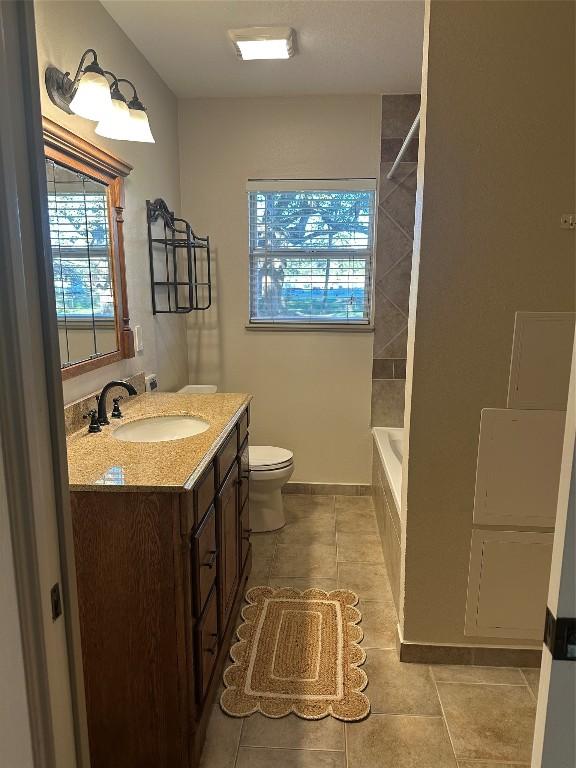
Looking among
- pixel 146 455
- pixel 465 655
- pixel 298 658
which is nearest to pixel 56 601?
pixel 146 455

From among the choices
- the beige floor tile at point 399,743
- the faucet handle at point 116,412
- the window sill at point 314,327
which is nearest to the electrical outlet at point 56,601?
the beige floor tile at point 399,743

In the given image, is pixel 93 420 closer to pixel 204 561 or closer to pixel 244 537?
pixel 204 561

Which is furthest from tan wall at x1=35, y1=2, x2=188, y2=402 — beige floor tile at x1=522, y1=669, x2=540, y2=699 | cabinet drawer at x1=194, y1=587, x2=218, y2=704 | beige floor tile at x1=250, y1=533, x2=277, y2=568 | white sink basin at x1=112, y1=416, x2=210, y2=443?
beige floor tile at x1=522, y1=669, x2=540, y2=699

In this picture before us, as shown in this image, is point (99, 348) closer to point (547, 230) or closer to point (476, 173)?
point (476, 173)

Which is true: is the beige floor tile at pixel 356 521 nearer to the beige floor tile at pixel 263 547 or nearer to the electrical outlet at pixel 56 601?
the beige floor tile at pixel 263 547

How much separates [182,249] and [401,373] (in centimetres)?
167

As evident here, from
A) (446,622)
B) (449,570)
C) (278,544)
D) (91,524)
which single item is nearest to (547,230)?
(449,570)

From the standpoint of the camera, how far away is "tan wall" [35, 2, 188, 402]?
182 cm

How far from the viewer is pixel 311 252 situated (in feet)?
11.2

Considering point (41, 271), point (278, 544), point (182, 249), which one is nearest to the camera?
point (41, 271)

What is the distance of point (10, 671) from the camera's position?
2.30ft

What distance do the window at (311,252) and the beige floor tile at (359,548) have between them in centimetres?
137

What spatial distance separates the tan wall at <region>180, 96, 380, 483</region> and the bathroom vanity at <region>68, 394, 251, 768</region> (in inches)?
76.2

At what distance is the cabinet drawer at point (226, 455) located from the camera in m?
1.77
